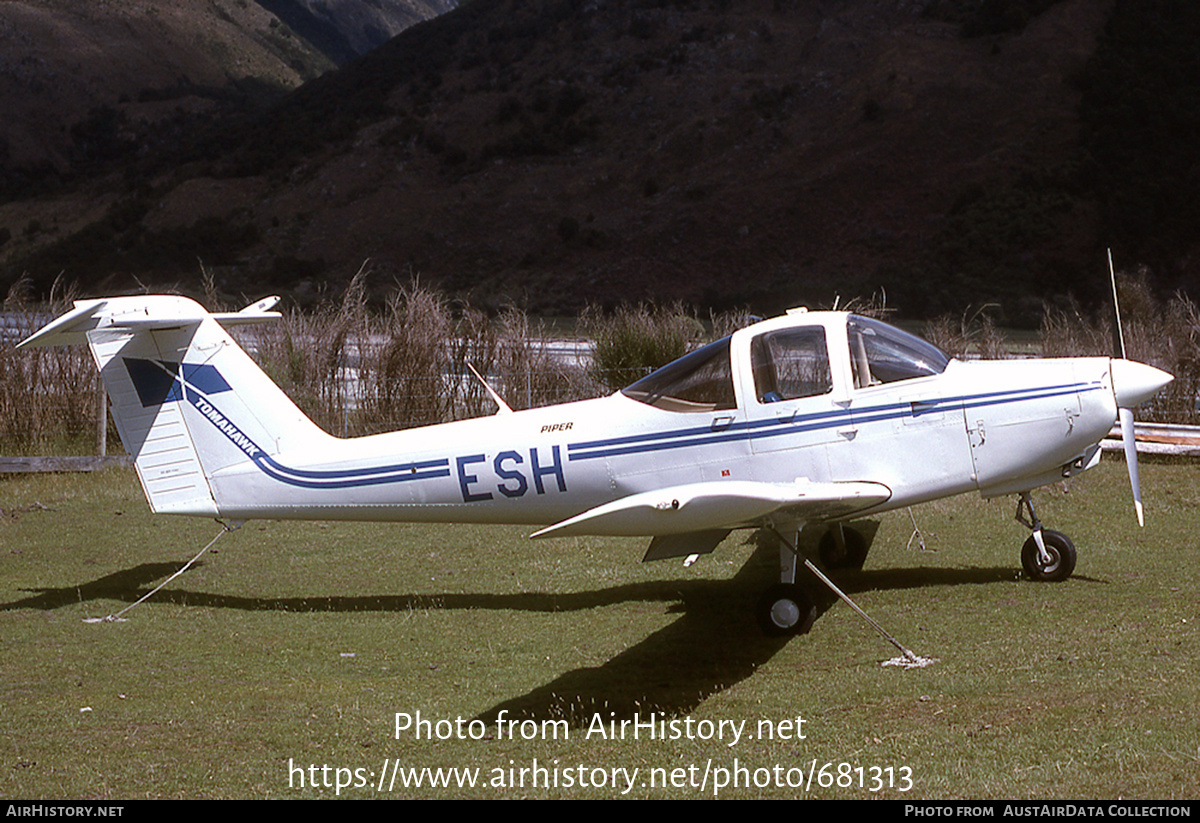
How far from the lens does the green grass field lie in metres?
5.13

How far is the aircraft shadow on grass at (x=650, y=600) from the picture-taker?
20.6 feet

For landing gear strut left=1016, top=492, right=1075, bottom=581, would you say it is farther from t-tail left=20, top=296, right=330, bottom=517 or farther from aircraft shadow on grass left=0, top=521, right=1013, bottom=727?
t-tail left=20, top=296, right=330, bottom=517

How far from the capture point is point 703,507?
6121 millimetres

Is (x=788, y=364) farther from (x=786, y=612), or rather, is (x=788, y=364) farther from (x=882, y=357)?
(x=786, y=612)

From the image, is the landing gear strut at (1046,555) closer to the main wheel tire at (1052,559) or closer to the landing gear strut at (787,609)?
the main wheel tire at (1052,559)

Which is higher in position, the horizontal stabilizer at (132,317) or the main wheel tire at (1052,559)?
the horizontal stabilizer at (132,317)

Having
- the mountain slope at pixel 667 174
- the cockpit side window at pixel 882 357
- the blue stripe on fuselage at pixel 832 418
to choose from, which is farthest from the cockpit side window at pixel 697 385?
the mountain slope at pixel 667 174

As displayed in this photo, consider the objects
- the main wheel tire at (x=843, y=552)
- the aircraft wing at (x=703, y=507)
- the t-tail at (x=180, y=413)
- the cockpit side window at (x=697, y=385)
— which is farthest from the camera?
the main wheel tire at (x=843, y=552)

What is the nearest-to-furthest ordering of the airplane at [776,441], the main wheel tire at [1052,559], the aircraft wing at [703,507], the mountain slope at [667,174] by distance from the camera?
1. the aircraft wing at [703,507]
2. the airplane at [776,441]
3. the main wheel tire at [1052,559]
4. the mountain slope at [667,174]

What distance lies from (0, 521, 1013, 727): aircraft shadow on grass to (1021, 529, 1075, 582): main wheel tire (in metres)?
0.25

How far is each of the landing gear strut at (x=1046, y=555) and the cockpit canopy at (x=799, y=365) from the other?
1534mm

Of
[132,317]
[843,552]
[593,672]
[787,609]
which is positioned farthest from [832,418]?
[132,317]

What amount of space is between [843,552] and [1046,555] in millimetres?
1668

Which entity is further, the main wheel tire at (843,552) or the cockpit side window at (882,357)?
the main wheel tire at (843,552)
